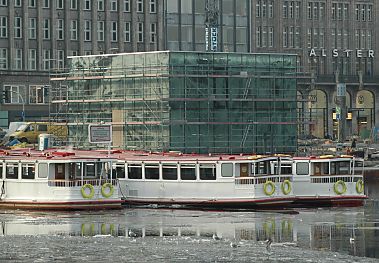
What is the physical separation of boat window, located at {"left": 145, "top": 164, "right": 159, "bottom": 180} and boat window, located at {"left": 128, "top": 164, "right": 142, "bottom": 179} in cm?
46

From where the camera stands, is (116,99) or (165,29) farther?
(165,29)

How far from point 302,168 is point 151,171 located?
8.90 meters

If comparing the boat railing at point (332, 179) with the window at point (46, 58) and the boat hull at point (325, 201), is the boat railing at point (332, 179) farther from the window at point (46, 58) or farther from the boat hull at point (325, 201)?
the window at point (46, 58)

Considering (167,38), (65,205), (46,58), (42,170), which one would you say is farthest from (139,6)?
(65,205)

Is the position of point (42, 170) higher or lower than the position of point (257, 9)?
lower

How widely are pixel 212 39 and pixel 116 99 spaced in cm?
3172

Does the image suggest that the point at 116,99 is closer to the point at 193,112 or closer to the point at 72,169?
the point at 193,112

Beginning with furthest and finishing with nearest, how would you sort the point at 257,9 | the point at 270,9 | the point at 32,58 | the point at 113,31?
the point at 270,9, the point at 257,9, the point at 113,31, the point at 32,58

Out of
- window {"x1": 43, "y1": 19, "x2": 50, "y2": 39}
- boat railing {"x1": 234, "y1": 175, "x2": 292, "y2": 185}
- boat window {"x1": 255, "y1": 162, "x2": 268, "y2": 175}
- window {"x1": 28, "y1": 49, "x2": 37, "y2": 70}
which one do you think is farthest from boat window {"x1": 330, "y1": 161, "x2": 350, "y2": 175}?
window {"x1": 43, "y1": 19, "x2": 50, "y2": 39}

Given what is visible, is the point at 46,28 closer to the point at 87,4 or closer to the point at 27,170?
the point at 87,4

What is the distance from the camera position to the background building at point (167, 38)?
449 feet

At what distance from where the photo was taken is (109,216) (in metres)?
63.8

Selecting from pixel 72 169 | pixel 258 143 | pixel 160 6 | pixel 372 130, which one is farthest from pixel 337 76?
pixel 72 169

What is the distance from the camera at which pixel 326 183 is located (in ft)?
237
